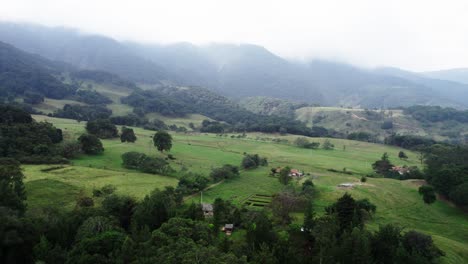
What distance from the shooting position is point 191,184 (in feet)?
184

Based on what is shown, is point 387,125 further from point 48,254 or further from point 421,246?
point 48,254

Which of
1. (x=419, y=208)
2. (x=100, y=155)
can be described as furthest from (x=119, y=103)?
(x=419, y=208)

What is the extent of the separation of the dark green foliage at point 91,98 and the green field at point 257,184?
10223cm

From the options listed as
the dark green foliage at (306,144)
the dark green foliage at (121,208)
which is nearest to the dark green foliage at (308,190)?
the dark green foliage at (121,208)

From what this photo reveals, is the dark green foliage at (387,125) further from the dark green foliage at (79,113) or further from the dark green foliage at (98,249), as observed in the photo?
the dark green foliage at (98,249)

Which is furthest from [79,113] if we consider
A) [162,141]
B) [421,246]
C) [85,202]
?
[421,246]

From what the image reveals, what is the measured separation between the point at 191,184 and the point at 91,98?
152 metres

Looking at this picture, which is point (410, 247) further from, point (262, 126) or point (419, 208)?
point (262, 126)

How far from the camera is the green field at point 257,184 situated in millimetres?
45250

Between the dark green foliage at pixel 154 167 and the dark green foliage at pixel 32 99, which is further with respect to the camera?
the dark green foliage at pixel 32 99

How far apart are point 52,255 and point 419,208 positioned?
53.4 m

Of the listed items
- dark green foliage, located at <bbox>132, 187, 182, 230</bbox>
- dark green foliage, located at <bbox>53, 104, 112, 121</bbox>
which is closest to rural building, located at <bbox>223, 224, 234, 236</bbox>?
dark green foliage, located at <bbox>132, 187, 182, 230</bbox>

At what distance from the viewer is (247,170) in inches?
2995

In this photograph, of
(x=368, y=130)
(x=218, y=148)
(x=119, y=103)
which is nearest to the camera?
(x=218, y=148)
